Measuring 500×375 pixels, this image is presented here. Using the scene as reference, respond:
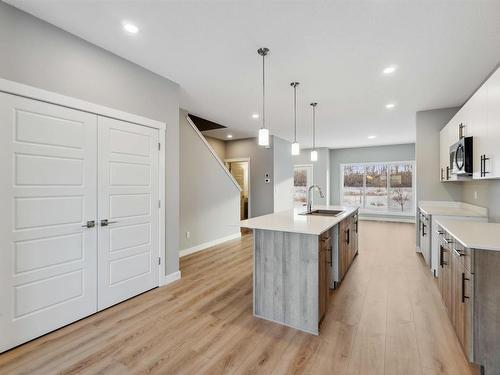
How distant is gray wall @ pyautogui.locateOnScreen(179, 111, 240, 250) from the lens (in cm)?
479

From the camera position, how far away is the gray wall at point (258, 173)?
23.6 ft

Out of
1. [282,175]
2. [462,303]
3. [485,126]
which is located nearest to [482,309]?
[462,303]

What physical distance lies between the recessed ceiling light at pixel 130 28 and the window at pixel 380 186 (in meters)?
8.67

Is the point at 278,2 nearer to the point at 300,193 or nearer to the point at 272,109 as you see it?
the point at 272,109

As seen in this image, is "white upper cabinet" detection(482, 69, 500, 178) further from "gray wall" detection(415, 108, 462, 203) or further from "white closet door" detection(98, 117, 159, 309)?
"white closet door" detection(98, 117, 159, 309)

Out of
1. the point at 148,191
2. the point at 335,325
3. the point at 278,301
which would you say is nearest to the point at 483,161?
the point at 335,325

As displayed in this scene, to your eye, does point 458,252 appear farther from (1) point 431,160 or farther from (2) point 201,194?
(2) point 201,194

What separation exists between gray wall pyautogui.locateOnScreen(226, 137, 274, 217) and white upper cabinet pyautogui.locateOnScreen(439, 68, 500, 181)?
458cm

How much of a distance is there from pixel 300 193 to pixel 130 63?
27.4 feet

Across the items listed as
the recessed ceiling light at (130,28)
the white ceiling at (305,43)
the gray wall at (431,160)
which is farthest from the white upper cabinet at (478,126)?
the recessed ceiling light at (130,28)

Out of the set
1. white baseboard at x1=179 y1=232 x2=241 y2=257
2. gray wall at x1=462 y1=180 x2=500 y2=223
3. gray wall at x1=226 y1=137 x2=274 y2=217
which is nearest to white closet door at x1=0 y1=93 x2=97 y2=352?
white baseboard at x1=179 y1=232 x2=241 y2=257

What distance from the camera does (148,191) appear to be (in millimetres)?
3180

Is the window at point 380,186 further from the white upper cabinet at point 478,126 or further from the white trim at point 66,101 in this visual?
the white trim at point 66,101

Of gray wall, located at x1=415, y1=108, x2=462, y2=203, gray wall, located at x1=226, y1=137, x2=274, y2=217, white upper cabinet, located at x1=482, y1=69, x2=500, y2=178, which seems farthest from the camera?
gray wall, located at x1=226, y1=137, x2=274, y2=217
